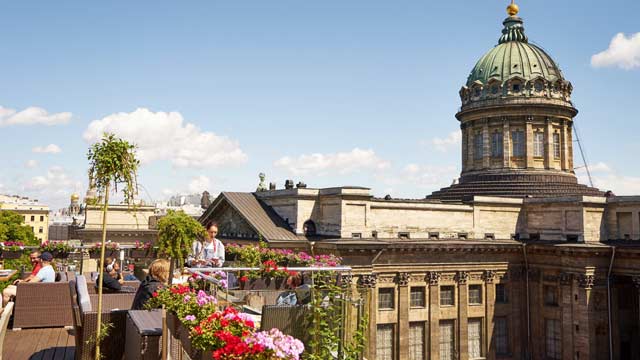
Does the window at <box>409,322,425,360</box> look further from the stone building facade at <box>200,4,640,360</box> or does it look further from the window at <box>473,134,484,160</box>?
the window at <box>473,134,484,160</box>

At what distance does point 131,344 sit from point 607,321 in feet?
97.7

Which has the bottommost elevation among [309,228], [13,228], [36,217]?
[309,228]

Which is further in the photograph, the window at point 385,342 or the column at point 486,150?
the column at point 486,150

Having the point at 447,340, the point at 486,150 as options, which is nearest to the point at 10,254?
the point at 447,340

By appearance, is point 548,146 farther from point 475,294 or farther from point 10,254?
point 10,254

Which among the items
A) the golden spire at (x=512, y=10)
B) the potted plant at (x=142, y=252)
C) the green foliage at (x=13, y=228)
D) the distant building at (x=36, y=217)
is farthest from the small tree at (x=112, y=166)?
the distant building at (x=36, y=217)

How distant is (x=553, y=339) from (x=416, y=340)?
8.03 meters

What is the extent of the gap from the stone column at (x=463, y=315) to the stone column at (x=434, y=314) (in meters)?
1.43

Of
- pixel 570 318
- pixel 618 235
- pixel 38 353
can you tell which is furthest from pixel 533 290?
pixel 38 353

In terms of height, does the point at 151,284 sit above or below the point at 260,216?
below

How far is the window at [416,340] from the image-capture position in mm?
32688

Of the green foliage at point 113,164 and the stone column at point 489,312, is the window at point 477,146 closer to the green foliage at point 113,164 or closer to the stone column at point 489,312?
the stone column at point 489,312

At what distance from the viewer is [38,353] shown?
394 inches

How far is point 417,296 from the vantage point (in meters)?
33.3
